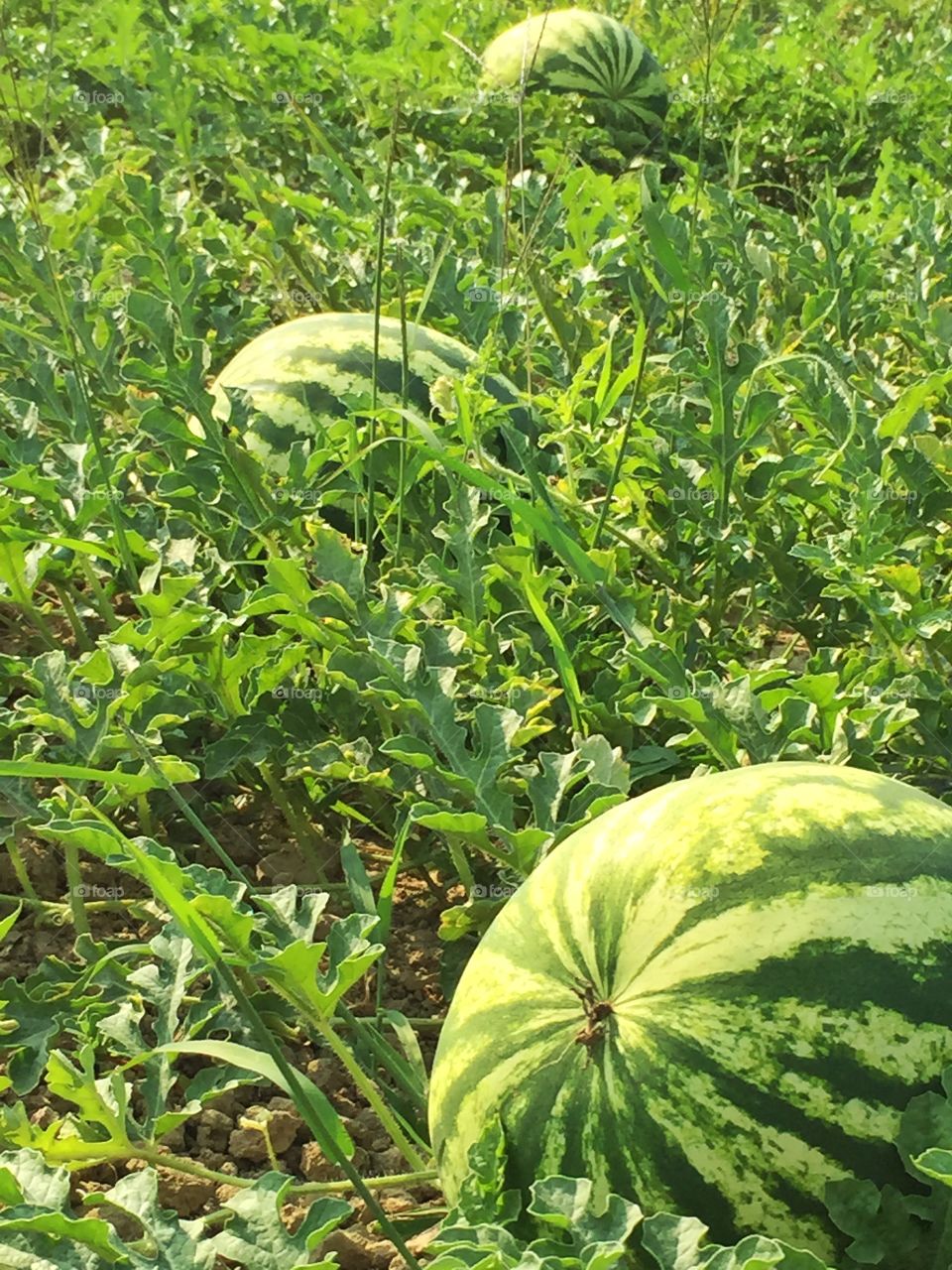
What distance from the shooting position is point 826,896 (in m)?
1.44

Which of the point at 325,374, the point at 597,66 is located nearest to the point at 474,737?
the point at 325,374

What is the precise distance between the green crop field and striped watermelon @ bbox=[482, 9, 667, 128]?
155cm

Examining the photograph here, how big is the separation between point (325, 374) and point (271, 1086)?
160cm

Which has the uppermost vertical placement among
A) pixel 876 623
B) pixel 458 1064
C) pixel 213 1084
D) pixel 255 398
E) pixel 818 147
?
pixel 818 147

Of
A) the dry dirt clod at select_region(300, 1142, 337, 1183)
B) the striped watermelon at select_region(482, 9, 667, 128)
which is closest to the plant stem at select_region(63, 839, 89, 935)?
the dry dirt clod at select_region(300, 1142, 337, 1183)

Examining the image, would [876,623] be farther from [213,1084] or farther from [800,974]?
[213,1084]

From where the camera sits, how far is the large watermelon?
1356mm

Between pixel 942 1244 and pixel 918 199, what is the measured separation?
323 cm

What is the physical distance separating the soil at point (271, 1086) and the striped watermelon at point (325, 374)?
0.93m

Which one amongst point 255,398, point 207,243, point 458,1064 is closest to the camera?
point 458,1064

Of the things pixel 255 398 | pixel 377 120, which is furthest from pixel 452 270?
pixel 377 120

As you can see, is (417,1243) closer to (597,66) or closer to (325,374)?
(325,374)

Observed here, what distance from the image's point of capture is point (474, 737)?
210cm

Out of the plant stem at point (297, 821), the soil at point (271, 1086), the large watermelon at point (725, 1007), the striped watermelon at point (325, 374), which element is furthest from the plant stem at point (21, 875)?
the striped watermelon at point (325, 374)
